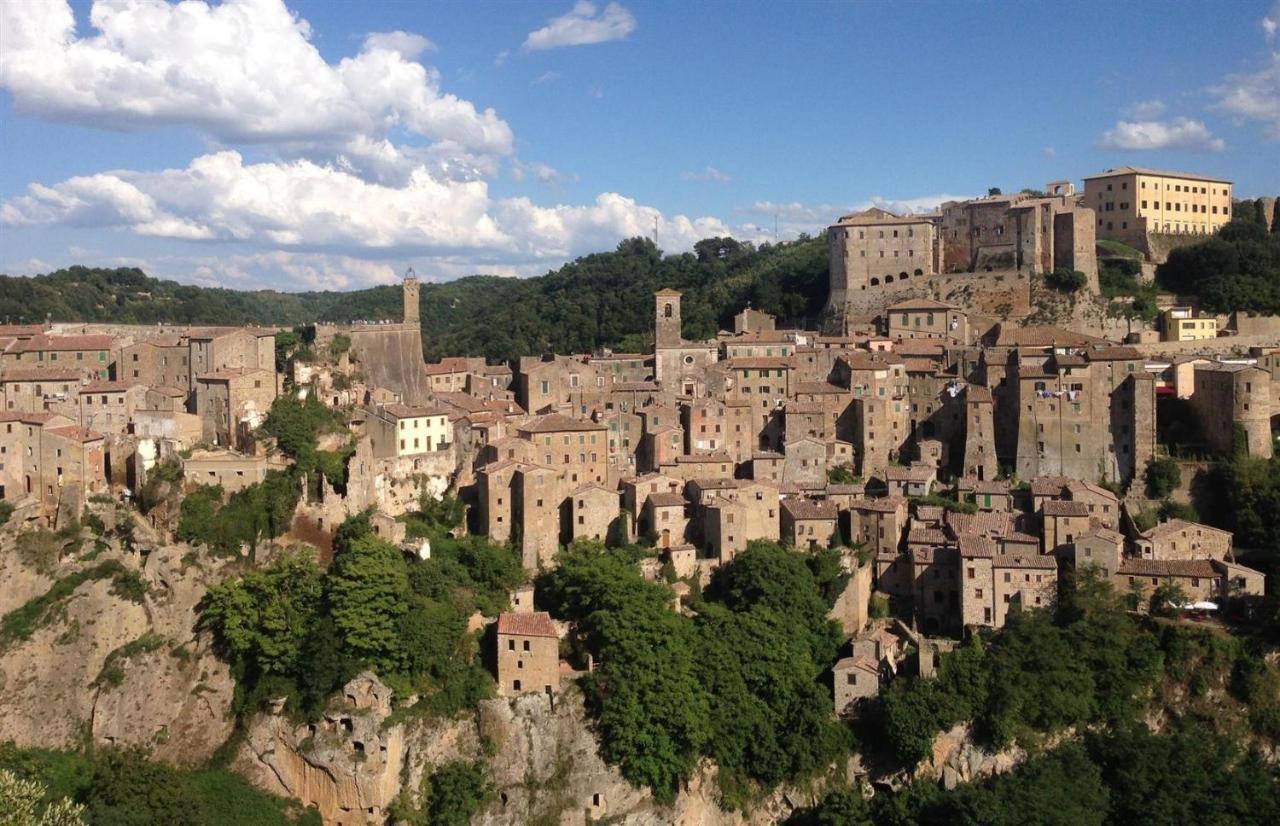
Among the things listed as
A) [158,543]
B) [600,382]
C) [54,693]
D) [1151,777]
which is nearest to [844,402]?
[600,382]

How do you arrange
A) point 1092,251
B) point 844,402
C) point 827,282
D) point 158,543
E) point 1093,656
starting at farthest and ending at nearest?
point 827,282, point 1092,251, point 844,402, point 158,543, point 1093,656

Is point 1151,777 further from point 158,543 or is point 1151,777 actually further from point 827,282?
point 827,282

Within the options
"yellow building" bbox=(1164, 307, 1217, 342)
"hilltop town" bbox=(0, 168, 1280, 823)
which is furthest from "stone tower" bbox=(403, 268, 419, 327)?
"yellow building" bbox=(1164, 307, 1217, 342)

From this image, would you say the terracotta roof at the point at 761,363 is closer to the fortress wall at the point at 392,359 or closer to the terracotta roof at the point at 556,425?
the terracotta roof at the point at 556,425

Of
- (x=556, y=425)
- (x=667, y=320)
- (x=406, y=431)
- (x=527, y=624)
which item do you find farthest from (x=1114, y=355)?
(x=406, y=431)

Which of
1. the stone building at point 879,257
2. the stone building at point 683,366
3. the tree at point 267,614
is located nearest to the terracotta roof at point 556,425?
the stone building at point 683,366

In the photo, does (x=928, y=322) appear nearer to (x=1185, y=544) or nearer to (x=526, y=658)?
(x=1185, y=544)
